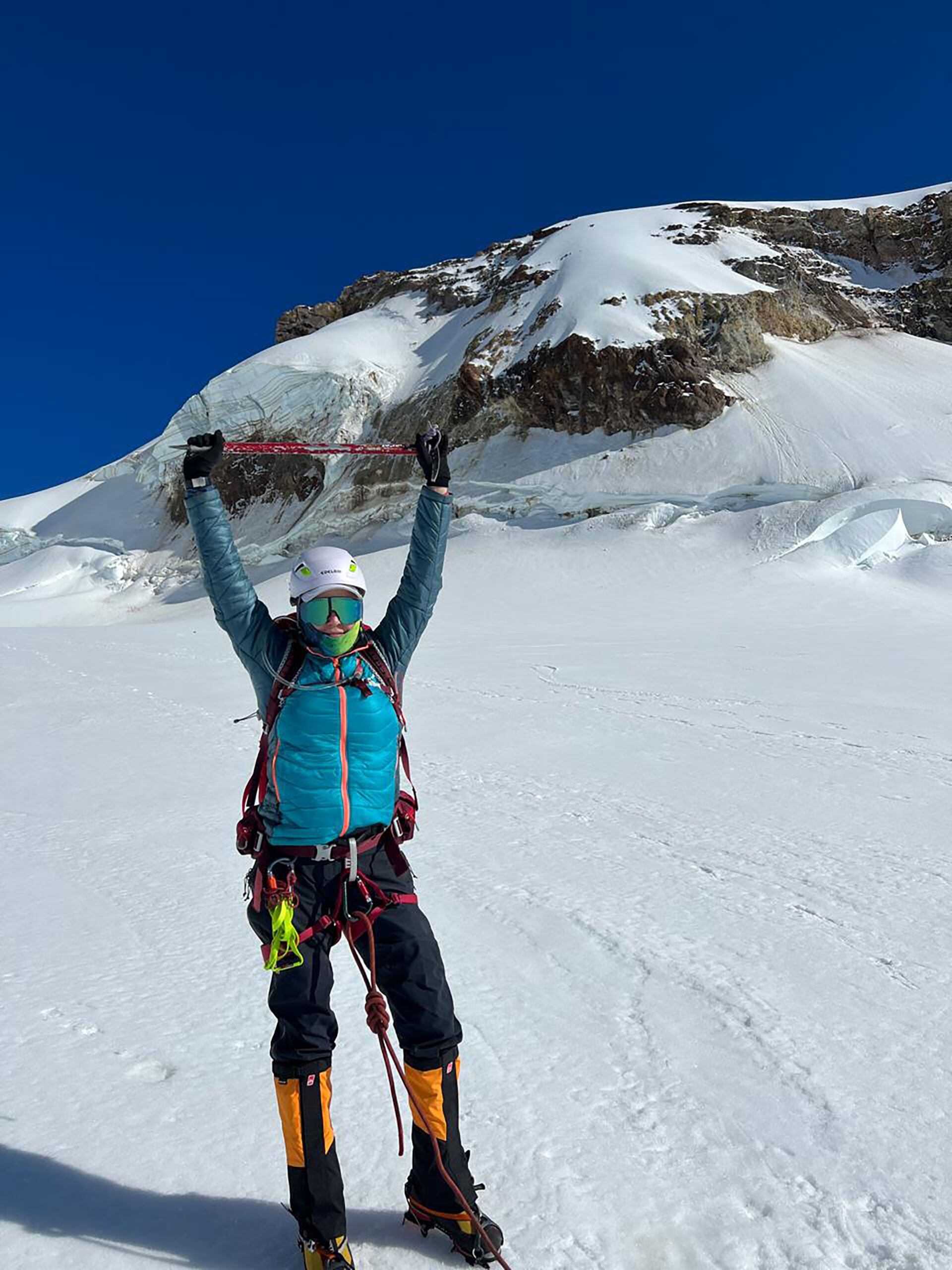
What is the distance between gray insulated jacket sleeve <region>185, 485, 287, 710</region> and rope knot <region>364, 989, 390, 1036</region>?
774 millimetres

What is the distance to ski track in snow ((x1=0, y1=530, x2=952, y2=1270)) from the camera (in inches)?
83.8

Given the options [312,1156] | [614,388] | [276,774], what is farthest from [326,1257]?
[614,388]

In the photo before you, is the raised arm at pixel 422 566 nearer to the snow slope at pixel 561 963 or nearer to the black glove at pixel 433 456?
the black glove at pixel 433 456

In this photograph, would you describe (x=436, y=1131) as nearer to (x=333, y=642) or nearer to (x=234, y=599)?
(x=333, y=642)

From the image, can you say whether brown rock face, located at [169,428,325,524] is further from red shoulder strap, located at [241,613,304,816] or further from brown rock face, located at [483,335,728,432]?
red shoulder strap, located at [241,613,304,816]

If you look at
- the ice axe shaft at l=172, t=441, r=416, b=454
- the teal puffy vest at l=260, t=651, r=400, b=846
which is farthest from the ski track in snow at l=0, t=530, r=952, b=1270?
the ice axe shaft at l=172, t=441, r=416, b=454

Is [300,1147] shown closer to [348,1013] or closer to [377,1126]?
[377,1126]

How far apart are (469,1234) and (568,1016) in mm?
1023

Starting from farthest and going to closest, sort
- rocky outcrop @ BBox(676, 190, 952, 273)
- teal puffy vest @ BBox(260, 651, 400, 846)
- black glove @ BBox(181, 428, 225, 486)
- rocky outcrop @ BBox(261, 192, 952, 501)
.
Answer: rocky outcrop @ BBox(676, 190, 952, 273) < rocky outcrop @ BBox(261, 192, 952, 501) < black glove @ BBox(181, 428, 225, 486) < teal puffy vest @ BBox(260, 651, 400, 846)

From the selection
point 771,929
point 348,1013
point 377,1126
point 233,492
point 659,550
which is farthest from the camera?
point 233,492

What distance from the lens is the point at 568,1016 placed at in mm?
3006

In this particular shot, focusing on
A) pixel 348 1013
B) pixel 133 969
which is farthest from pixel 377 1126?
pixel 133 969

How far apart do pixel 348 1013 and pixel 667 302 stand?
103 feet

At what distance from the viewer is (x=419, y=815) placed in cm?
538
